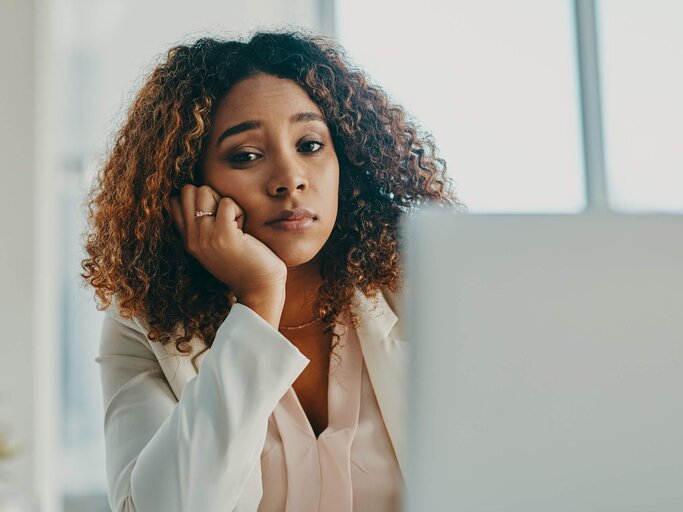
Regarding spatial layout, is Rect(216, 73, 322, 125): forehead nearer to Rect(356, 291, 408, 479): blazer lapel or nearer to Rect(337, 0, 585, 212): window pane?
Rect(356, 291, 408, 479): blazer lapel

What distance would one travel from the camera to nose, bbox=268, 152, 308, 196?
1.06 m

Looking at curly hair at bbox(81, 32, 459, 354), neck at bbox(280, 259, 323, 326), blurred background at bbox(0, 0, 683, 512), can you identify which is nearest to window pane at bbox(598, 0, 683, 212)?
blurred background at bbox(0, 0, 683, 512)

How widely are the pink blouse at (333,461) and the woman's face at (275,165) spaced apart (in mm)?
216

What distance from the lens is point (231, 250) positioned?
101cm

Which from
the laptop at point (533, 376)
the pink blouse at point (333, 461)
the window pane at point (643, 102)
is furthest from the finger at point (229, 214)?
the window pane at point (643, 102)

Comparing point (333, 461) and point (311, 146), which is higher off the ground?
point (311, 146)

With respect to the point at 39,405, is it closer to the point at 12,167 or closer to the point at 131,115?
the point at 12,167

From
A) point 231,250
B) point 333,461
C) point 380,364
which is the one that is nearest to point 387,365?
point 380,364

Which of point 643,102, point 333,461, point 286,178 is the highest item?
point 643,102

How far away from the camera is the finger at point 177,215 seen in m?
1.08

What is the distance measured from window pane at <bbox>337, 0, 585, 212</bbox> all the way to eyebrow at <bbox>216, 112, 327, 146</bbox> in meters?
1.89

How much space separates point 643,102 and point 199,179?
2296 mm

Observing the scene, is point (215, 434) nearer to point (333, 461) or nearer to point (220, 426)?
point (220, 426)

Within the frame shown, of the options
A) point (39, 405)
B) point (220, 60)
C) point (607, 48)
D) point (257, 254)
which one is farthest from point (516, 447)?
point (607, 48)
